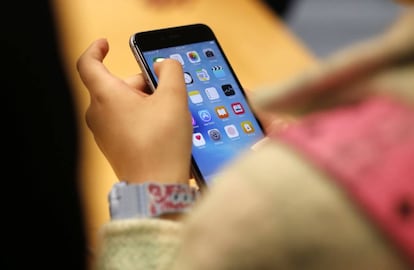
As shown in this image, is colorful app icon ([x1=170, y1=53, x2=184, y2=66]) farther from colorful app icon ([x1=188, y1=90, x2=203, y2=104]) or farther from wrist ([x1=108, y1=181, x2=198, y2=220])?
wrist ([x1=108, y1=181, x2=198, y2=220])

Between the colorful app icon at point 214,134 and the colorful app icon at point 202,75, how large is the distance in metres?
0.04

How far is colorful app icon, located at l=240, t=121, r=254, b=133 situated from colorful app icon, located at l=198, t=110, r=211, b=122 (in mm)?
28

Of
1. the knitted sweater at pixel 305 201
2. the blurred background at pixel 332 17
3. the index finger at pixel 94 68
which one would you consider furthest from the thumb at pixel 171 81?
the blurred background at pixel 332 17

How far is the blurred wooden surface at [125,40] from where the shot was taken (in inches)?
21.6

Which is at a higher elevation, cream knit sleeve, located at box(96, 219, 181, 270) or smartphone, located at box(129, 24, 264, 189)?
smartphone, located at box(129, 24, 264, 189)

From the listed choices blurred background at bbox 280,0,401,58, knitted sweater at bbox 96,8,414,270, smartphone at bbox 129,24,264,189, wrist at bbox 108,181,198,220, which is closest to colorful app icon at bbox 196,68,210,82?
smartphone at bbox 129,24,264,189

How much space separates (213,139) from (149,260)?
179mm

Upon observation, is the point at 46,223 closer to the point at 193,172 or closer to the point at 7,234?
the point at 7,234

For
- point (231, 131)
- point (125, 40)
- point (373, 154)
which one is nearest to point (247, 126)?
point (231, 131)

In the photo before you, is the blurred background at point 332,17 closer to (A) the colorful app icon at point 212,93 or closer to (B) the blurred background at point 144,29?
(B) the blurred background at point 144,29

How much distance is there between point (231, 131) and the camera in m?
0.52

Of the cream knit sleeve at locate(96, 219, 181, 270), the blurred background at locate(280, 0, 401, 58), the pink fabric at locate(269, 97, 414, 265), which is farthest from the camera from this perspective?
the blurred background at locate(280, 0, 401, 58)

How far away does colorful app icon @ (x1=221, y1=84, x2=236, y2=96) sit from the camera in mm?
533

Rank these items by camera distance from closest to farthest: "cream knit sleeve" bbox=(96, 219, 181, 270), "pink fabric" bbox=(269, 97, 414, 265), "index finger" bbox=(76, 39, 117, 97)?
"pink fabric" bbox=(269, 97, 414, 265)
"cream knit sleeve" bbox=(96, 219, 181, 270)
"index finger" bbox=(76, 39, 117, 97)
